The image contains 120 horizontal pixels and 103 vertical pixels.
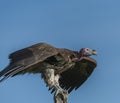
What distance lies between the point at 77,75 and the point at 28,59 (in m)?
4.38

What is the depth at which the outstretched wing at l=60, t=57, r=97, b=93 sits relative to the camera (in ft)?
84.6

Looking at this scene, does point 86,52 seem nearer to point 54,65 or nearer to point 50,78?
point 54,65

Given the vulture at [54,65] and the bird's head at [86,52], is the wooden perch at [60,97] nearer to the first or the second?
the vulture at [54,65]

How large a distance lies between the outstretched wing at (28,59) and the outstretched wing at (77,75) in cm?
240

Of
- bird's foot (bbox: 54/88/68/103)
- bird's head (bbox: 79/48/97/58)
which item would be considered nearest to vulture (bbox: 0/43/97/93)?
bird's head (bbox: 79/48/97/58)

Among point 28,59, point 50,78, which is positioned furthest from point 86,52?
point 28,59

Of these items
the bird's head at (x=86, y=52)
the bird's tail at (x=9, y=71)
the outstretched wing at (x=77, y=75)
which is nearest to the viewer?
the bird's tail at (x=9, y=71)

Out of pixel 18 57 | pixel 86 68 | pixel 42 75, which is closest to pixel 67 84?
pixel 86 68

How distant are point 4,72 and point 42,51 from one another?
191 centimetres

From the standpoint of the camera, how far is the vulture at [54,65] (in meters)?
21.8

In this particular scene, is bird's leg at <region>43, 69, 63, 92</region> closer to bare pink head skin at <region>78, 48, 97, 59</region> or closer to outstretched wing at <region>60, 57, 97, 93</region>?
bare pink head skin at <region>78, 48, 97, 59</region>

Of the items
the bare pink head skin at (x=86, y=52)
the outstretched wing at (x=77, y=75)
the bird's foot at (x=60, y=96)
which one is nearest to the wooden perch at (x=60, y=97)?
the bird's foot at (x=60, y=96)

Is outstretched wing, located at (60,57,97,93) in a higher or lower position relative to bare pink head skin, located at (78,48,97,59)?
lower

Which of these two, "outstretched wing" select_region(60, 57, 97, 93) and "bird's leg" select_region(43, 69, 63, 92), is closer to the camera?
"bird's leg" select_region(43, 69, 63, 92)
